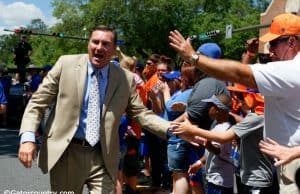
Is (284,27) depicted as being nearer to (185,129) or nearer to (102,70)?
(185,129)

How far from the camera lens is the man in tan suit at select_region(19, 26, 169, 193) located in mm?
3963

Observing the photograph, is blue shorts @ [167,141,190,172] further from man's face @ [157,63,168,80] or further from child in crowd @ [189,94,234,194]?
man's face @ [157,63,168,80]

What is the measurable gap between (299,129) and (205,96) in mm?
1810

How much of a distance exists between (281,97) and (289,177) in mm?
583

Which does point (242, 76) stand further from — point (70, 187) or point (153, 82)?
point (153, 82)

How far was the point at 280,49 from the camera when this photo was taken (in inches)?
124

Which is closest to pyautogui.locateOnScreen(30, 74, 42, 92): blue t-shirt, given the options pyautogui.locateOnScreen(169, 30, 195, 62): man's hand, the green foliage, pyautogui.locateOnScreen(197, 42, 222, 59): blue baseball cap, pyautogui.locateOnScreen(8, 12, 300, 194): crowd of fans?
pyautogui.locateOnScreen(8, 12, 300, 194): crowd of fans

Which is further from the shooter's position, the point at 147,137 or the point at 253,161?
the point at 147,137

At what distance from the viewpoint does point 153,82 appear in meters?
7.52

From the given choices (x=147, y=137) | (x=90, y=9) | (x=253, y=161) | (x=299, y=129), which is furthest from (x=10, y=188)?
(x=90, y=9)

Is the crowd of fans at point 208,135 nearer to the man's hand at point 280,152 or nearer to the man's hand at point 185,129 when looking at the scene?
the man's hand at point 185,129

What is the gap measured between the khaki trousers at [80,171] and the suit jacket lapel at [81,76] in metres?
0.40

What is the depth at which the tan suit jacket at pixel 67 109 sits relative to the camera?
3.96m

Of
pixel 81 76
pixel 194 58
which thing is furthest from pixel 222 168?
pixel 194 58
